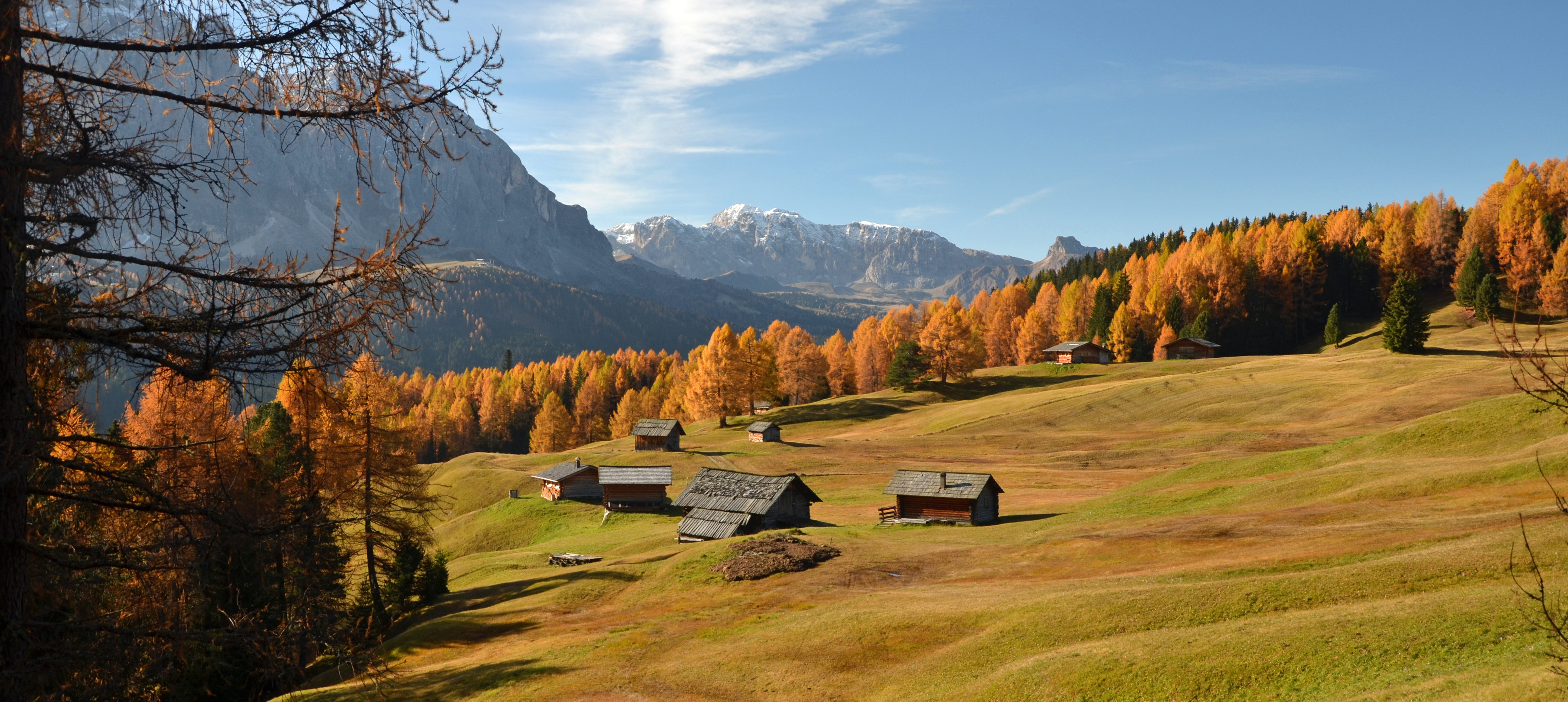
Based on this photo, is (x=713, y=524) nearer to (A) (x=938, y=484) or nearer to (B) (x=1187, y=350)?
(A) (x=938, y=484)

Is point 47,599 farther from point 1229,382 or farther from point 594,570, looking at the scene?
point 1229,382

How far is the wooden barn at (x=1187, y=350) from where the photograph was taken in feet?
394

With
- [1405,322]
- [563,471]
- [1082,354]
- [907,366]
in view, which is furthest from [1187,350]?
[563,471]

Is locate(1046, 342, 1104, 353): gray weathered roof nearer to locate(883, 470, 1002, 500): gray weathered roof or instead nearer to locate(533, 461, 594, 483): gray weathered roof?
locate(883, 470, 1002, 500): gray weathered roof

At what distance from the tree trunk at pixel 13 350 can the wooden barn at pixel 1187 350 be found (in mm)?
127769

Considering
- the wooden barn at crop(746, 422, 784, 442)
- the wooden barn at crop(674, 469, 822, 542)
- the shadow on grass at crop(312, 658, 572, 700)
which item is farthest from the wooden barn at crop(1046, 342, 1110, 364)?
the shadow on grass at crop(312, 658, 572, 700)

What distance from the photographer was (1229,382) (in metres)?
89.9

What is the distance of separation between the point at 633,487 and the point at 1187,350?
90806 millimetres

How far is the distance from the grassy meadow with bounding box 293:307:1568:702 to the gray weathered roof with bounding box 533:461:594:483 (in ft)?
8.54

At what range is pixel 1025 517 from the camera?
5075cm

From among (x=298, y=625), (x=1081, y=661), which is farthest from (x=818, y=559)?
(x=298, y=625)

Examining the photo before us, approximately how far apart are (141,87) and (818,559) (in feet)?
117

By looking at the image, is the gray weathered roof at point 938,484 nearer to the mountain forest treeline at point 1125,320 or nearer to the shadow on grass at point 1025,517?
the shadow on grass at point 1025,517

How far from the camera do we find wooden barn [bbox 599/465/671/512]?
66.2 metres
